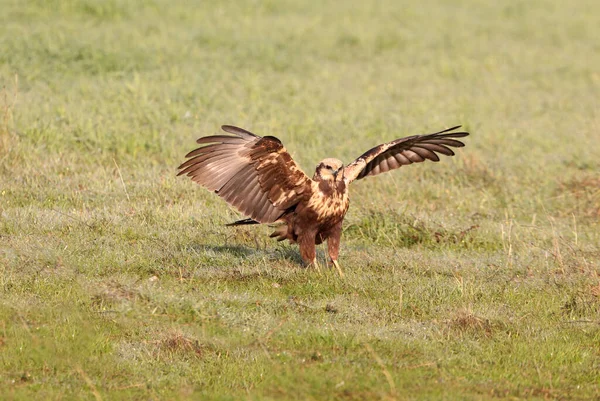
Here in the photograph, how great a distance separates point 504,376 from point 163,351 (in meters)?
2.16

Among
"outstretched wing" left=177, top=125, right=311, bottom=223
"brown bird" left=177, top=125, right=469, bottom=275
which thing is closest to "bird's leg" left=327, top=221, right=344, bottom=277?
"brown bird" left=177, top=125, right=469, bottom=275

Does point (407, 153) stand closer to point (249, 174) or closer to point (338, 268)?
point (338, 268)

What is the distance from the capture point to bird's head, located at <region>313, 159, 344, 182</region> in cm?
736

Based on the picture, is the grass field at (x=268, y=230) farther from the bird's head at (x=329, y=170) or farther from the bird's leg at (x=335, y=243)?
the bird's head at (x=329, y=170)

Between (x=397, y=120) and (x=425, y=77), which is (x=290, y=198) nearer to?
(x=397, y=120)

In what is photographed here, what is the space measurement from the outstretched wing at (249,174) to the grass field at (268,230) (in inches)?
22.4

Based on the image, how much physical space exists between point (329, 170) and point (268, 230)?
1.93 metres

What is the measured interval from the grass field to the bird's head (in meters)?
0.82

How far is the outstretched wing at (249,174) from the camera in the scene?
7.31m

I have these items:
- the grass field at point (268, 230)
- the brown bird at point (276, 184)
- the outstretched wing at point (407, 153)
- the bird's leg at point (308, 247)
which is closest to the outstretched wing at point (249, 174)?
the brown bird at point (276, 184)

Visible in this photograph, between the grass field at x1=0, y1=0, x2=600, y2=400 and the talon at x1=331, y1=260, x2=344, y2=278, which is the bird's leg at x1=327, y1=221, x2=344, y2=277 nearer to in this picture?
the talon at x1=331, y1=260, x2=344, y2=278

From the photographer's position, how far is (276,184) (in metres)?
7.46

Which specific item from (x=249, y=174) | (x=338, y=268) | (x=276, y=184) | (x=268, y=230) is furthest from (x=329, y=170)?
(x=268, y=230)

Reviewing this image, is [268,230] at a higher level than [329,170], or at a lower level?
lower
